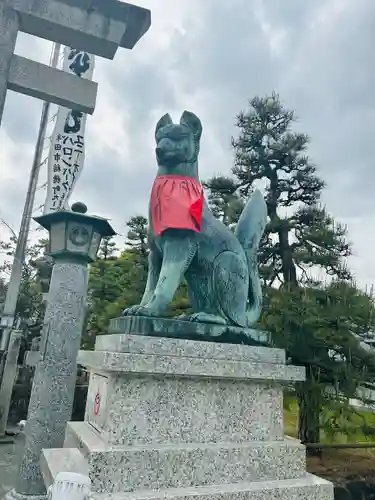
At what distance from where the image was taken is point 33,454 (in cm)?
358

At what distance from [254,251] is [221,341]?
0.76 m

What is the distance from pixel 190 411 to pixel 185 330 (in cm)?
45

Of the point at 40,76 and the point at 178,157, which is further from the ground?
the point at 40,76

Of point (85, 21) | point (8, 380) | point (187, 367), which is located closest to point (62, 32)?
point (85, 21)

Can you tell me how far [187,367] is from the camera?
224 cm

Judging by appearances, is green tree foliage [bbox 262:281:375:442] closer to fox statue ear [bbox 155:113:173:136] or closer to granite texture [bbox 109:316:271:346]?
granite texture [bbox 109:316:271:346]

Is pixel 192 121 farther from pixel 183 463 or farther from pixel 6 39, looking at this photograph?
pixel 183 463

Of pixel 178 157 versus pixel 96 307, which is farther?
pixel 96 307

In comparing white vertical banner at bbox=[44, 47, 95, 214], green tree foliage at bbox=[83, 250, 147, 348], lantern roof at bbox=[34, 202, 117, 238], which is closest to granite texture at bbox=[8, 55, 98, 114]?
lantern roof at bbox=[34, 202, 117, 238]

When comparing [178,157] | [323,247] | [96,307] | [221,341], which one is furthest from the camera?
[96,307]

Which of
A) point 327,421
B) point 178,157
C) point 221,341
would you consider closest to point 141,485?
point 221,341

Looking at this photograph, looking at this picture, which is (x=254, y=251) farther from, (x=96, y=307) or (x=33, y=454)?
(x=96, y=307)

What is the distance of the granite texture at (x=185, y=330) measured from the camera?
2.33 metres

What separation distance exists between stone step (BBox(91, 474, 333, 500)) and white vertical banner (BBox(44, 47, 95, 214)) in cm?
626
